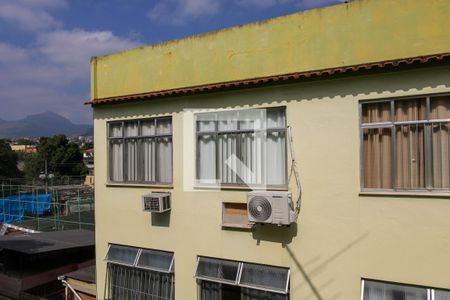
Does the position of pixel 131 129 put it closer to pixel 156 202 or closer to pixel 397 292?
pixel 156 202

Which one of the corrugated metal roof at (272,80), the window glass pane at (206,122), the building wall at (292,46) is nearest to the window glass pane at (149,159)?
the corrugated metal roof at (272,80)

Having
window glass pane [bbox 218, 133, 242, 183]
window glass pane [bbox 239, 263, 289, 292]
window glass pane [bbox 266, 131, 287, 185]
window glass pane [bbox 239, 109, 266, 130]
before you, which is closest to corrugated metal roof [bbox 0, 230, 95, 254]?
window glass pane [bbox 218, 133, 242, 183]

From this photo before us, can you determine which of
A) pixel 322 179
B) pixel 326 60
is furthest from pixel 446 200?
pixel 326 60

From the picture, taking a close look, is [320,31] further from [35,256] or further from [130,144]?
[35,256]

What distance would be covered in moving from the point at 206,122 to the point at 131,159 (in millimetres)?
2293

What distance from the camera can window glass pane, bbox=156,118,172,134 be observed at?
910 cm

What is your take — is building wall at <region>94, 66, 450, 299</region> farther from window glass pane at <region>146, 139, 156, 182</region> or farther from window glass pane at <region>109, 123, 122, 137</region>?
window glass pane at <region>109, 123, 122, 137</region>

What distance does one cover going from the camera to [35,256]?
14273 millimetres

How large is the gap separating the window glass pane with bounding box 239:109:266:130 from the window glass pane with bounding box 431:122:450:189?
3.00 m

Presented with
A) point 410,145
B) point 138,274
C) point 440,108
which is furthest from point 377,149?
point 138,274

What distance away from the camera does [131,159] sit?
381 inches

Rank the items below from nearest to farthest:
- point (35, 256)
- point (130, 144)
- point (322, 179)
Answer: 1. point (322, 179)
2. point (130, 144)
3. point (35, 256)

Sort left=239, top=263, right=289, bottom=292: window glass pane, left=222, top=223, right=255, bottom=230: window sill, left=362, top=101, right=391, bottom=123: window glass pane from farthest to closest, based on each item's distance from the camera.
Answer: left=222, top=223, right=255, bottom=230: window sill → left=239, top=263, right=289, bottom=292: window glass pane → left=362, top=101, right=391, bottom=123: window glass pane

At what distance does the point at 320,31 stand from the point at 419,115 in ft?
7.38
